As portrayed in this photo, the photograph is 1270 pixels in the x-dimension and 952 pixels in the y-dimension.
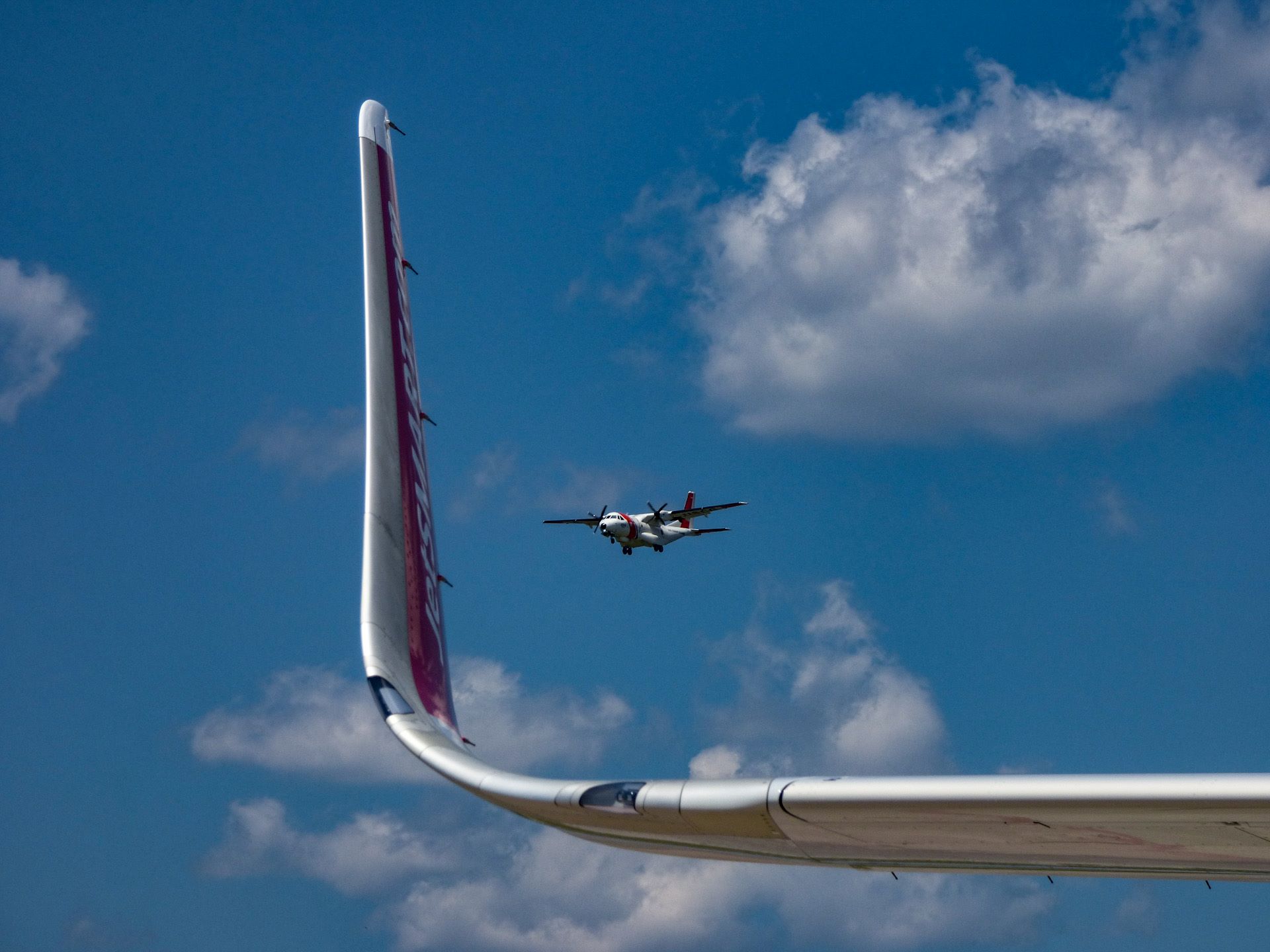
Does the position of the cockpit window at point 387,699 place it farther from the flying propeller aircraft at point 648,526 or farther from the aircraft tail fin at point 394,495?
the flying propeller aircraft at point 648,526

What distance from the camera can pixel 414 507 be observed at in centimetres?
1756

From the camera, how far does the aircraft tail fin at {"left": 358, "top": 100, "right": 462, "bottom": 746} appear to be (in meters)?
14.6

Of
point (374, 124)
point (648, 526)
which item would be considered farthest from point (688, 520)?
point (374, 124)

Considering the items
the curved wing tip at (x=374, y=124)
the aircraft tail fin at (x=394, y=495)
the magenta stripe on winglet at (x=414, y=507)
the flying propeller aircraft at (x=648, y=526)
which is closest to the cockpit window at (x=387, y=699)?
the aircraft tail fin at (x=394, y=495)

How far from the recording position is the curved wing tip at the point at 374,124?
67.1 feet

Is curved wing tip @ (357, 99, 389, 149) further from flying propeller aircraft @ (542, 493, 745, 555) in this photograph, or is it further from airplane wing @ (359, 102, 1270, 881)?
flying propeller aircraft @ (542, 493, 745, 555)

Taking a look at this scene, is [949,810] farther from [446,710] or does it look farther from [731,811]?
[446,710]

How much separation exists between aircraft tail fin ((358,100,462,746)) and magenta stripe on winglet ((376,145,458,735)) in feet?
0.06

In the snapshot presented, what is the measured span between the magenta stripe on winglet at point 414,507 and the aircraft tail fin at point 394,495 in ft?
0.06

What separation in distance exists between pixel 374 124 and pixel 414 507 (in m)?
7.27

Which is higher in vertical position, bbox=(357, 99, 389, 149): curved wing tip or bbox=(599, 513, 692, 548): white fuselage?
bbox=(599, 513, 692, 548): white fuselage

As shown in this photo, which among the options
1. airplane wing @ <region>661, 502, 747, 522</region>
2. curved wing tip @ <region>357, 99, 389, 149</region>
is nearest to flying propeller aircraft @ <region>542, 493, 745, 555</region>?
airplane wing @ <region>661, 502, 747, 522</region>

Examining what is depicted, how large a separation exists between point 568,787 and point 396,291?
39.8ft

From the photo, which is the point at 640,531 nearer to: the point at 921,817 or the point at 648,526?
the point at 648,526
